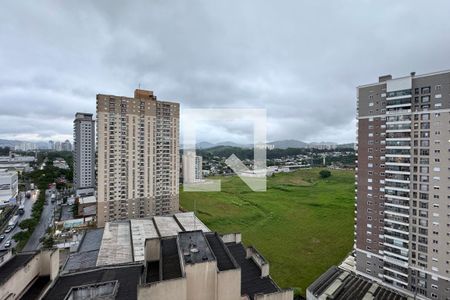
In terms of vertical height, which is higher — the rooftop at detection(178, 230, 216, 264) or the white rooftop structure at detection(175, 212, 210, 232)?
the rooftop at detection(178, 230, 216, 264)

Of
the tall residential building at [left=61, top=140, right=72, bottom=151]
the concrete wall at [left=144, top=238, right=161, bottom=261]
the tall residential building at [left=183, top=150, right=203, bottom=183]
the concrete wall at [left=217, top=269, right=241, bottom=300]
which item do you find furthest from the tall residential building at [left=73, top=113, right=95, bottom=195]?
the tall residential building at [left=61, top=140, right=72, bottom=151]

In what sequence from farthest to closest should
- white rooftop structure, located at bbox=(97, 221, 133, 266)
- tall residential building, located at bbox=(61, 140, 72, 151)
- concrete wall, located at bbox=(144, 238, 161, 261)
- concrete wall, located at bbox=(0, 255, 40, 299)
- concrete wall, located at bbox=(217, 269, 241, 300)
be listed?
tall residential building, located at bbox=(61, 140, 72, 151) < white rooftop structure, located at bbox=(97, 221, 133, 266) < concrete wall, located at bbox=(144, 238, 161, 261) < concrete wall, located at bbox=(217, 269, 241, 300) < concrete wall, located at bbox=(0, 255, 40, 299)

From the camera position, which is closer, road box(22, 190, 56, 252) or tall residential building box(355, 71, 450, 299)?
tall residential building box(355, 71, 450, 299)

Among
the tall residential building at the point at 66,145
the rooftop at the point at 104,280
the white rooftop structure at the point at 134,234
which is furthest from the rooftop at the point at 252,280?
the tall residential building at the point at 66,145

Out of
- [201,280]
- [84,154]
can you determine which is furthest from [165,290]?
[84,154]

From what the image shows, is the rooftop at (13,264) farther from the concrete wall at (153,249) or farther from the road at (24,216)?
the road at (24,216)

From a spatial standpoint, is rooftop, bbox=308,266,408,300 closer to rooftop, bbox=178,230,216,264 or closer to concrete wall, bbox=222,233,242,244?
concrete wall, bbox=222,233,242,244
